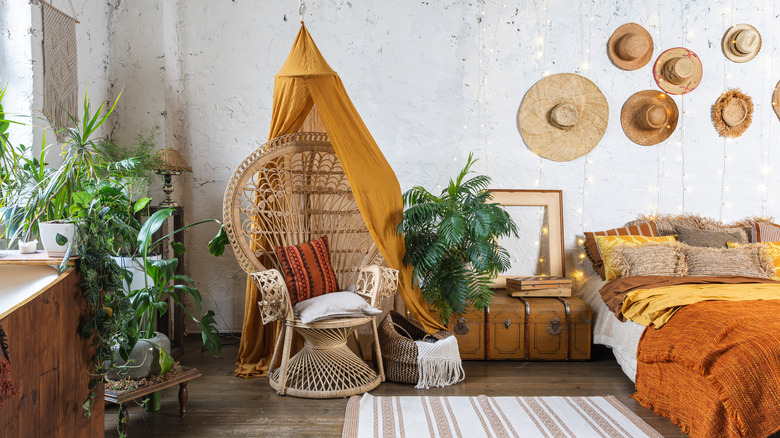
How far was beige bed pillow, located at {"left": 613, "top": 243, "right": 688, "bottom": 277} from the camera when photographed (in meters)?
3.31

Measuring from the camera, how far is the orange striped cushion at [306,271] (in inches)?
115

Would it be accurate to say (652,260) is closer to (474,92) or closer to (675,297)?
(675,297)

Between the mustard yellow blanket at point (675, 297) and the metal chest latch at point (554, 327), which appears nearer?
the mustard yellow blanket at point (675, 297)

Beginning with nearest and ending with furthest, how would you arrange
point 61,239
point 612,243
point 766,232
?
1. point 61,239
2. point 612,243
3. point 766,232

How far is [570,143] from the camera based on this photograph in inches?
155

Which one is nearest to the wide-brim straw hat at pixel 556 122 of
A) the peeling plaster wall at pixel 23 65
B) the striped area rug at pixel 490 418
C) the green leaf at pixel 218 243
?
the striped area rug at pixel 490 418

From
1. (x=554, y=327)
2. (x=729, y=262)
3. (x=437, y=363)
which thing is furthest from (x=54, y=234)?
(x=729, y=262)

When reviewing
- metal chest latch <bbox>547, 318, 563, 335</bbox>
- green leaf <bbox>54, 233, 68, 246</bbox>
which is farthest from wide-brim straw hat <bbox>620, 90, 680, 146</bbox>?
green leaf <bbox>54, 233, 68, 246</bbox>

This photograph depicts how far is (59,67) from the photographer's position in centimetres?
301

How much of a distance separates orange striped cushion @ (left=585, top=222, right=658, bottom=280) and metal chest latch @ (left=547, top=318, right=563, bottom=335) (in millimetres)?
565

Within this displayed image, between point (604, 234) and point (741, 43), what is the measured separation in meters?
1.74

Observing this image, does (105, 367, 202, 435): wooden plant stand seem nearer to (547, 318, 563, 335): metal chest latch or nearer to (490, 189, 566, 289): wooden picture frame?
(547, 318, 563, 335): metal chest latch

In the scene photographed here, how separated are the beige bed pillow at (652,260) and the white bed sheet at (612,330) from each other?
0.83 feet

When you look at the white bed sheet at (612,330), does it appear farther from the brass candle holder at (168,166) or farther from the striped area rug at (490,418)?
the brass candle holder at (168,166)
